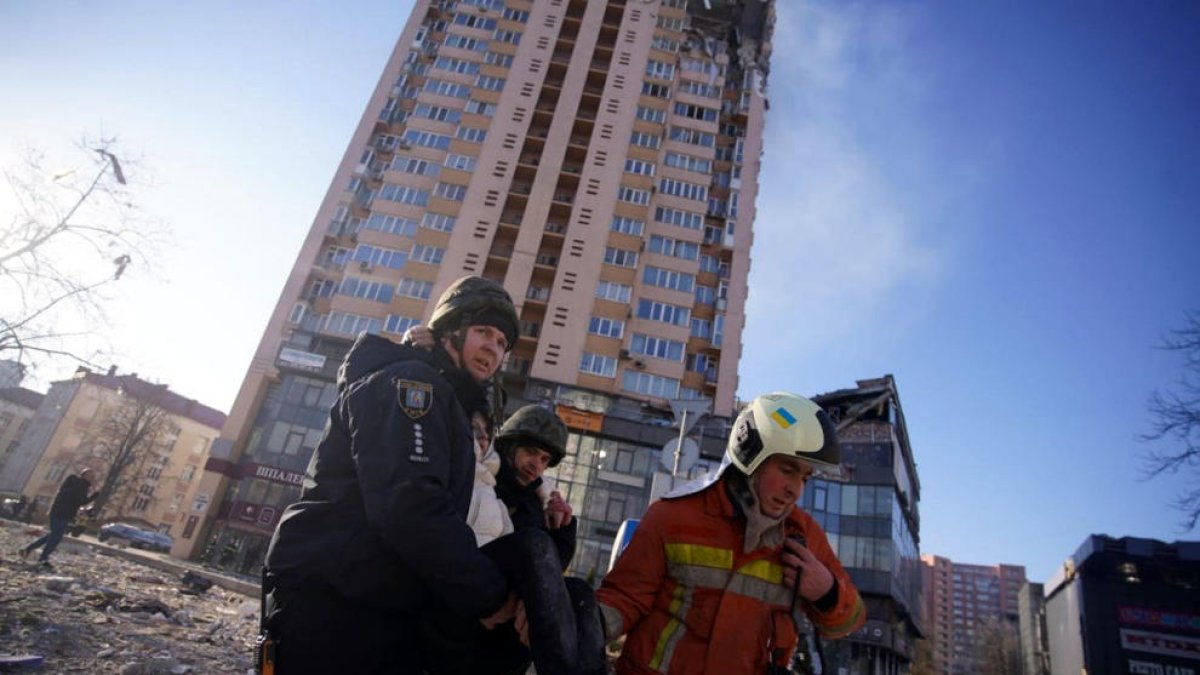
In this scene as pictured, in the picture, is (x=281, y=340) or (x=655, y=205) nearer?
(x=281, y=340)

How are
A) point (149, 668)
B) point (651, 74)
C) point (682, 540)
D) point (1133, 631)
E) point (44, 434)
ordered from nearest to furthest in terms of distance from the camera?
point (682, 540), point (149, 668), point (1133, 631), point (651, 74), point (44, 434)

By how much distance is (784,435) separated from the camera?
8.73ft

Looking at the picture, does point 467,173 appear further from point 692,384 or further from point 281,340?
point 692,384

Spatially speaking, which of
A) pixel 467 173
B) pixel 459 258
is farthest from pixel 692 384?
pixel 467 173

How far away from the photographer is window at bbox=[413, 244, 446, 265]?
3298 centimetres

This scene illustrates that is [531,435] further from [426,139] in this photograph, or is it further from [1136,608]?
[1136,608]

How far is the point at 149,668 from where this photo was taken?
5.28 meters

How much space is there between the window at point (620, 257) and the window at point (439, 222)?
32.6 feet

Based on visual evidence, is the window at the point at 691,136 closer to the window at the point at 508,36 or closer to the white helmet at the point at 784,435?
the window at the point at 508,36

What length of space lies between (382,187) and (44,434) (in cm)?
4809

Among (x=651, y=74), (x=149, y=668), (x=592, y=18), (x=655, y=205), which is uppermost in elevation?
(x=592, y=18)

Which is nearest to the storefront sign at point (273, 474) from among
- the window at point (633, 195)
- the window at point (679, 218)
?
the window at point (633, 195)

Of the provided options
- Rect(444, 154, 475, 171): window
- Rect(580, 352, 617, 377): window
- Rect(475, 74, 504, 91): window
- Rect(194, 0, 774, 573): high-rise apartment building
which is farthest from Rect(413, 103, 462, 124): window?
Rect(580, 352, 617, 377): window

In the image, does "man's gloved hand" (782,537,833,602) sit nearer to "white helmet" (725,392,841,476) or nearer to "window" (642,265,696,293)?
"white helmet" (725,392,841,476)
